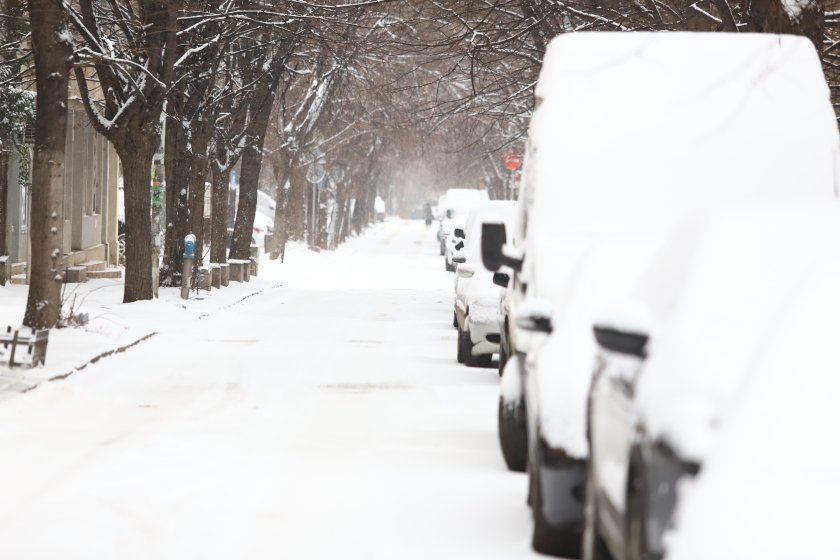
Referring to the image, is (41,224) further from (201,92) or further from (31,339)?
(201,92)

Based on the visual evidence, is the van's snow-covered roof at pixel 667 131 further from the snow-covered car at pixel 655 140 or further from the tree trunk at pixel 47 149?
the tree trunk at pixel 47 149

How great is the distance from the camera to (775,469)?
12.9 feet

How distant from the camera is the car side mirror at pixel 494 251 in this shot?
9586 mm

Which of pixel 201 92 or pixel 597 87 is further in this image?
pixel 201 92

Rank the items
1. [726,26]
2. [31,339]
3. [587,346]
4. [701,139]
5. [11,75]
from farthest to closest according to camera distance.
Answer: [11,75] → [726,26] → [31,339] → [701,139] → [587,346]

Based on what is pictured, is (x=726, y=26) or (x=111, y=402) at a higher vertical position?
(x=726, y=26)

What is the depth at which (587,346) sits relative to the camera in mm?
7254

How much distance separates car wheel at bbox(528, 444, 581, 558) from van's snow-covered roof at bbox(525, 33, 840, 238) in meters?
2.71

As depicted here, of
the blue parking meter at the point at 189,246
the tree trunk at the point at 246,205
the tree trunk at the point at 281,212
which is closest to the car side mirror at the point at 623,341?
the blue parking meter at the point at 189,246

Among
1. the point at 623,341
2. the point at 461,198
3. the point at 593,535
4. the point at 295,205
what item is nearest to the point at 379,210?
the point at 461,198

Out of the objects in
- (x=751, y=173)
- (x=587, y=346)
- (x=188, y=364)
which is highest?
(x=751, y=173)

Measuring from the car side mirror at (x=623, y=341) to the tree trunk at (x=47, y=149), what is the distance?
12.0 metres

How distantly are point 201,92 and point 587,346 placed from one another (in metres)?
22.5

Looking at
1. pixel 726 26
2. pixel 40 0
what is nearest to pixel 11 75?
pixel 40 0
